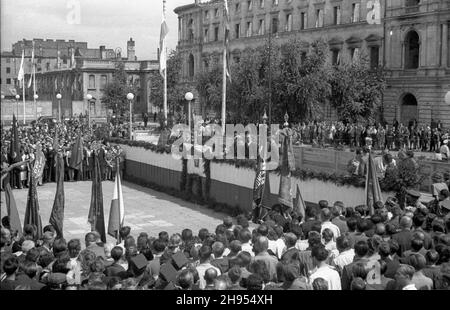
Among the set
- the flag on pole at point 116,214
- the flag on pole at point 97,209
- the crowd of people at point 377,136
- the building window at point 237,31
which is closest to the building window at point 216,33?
the building window at point 237,31

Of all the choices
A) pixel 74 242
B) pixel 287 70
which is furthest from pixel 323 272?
pixel 287 70

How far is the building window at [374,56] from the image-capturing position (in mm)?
53219

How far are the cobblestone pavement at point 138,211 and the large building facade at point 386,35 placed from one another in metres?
25.8

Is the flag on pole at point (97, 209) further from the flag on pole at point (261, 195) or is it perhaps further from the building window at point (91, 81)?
the building window at point (91, 81)

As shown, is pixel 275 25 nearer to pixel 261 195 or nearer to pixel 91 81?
pixel 91 81

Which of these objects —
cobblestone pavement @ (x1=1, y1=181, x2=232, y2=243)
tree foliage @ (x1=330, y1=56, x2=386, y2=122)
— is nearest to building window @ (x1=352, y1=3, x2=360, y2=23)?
tree foliage @ (x1=330, y1=56, x2=386, y2=122)

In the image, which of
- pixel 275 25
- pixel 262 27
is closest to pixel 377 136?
pixel 275 25

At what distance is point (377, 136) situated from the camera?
39.2 metres

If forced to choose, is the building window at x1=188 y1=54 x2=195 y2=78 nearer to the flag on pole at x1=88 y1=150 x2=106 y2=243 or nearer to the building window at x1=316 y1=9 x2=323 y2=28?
the building window at x1=316 y1=9 x2=323 y2=28

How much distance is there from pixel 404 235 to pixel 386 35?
43049 mm

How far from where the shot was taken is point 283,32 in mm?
66125

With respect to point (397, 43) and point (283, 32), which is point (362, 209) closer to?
point (397, 43)
